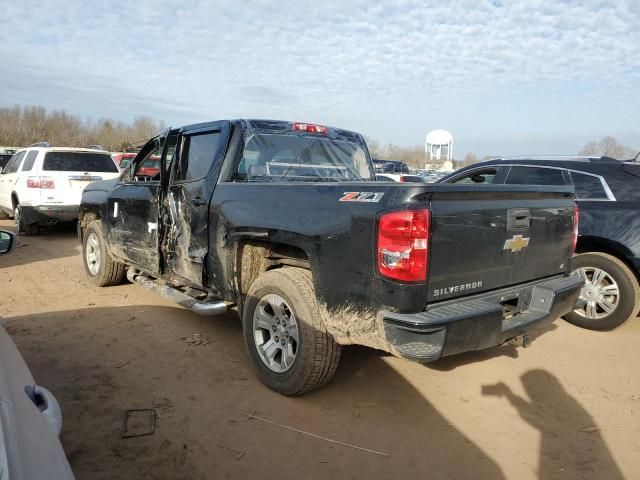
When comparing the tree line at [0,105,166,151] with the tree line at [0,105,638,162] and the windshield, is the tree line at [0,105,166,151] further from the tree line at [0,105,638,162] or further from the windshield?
the windshield

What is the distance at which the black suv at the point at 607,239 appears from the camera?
4.73 m

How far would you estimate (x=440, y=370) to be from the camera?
3.96 m

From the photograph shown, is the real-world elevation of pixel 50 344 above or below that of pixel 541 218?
below

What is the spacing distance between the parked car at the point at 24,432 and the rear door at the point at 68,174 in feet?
27.4

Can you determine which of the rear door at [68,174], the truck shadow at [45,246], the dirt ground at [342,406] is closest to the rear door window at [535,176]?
the dirt ground at [342,406]

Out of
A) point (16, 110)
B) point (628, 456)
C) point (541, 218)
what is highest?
point (16, 110)

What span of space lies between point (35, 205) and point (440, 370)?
877 cm

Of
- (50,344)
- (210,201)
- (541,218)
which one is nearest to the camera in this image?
(541,218)

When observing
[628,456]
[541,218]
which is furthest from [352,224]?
[628,456]

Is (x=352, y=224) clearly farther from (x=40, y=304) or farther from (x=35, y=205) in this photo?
(x=35, y=205)

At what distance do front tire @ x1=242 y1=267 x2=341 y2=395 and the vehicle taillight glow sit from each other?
1631mm

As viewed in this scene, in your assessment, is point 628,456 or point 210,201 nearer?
point 628,456

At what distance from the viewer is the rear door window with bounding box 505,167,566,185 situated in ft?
18.0

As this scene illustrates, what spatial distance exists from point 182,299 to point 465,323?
262cm
